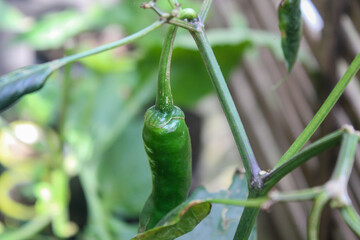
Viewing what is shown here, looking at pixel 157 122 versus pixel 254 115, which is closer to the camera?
pixel 157 122

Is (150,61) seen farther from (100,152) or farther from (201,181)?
(201,181)

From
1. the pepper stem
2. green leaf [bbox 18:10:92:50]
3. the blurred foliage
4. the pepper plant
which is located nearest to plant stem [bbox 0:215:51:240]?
the blurred foliage

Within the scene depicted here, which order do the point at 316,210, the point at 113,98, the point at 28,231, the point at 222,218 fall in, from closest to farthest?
the point at 316,210, the point at 222,218, the point at 28,231, the point at 113,98

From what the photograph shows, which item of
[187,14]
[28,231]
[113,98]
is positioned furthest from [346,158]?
[113,98]

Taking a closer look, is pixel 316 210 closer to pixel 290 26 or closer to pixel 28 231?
pixel 290 26

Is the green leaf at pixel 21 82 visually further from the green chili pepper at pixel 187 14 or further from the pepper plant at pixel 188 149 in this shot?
the green chili pepper at pixel 187 14

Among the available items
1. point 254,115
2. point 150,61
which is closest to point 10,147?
point 150,61

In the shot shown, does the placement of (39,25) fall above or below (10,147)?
above
